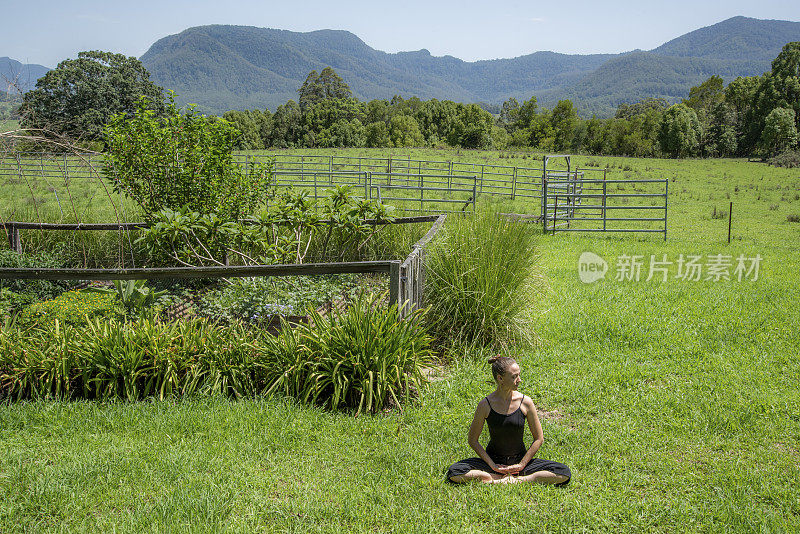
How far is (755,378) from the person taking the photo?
5.18 metres

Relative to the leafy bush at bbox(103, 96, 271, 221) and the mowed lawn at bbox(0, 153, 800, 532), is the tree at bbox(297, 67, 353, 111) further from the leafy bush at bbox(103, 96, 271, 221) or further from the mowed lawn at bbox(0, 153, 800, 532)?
the mowed lawn at bbox(0, 153, 800, 532)

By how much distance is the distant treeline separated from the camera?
5331cm

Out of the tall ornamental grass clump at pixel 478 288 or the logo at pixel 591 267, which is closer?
the tall ornamental grass clump at pixel 478 288

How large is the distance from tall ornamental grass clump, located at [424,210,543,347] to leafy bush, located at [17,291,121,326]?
2.99 m

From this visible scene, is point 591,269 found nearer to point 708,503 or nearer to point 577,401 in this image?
point 577,401

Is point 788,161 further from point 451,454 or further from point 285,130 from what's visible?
point 285,130

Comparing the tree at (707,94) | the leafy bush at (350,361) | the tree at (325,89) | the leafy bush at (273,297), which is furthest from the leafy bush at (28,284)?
the tree at (707,94)

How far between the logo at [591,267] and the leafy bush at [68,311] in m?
6.76

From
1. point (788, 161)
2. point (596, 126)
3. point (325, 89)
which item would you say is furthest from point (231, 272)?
point (325, 89)

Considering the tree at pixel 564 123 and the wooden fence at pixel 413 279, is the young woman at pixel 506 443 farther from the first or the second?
the tree at pixel 564 123

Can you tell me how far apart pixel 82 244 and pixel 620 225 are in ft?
46.0

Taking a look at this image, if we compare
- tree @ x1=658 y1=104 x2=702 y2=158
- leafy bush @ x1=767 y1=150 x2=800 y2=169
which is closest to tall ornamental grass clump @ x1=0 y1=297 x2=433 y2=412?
leafy bush @ x1=767 y1=150 x2=800 y2=169

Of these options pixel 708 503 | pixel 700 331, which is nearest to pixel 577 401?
pixel 708 503

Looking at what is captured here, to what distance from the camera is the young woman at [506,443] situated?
3.27 meters
